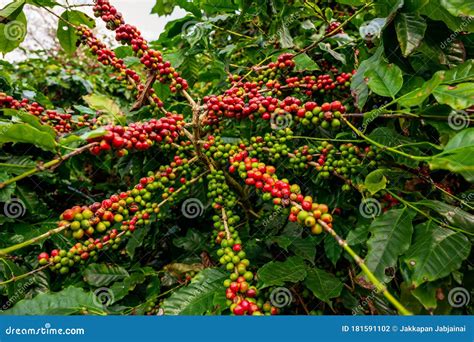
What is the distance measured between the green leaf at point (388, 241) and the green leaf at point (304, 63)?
0.84 metres

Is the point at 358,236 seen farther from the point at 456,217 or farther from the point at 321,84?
the point at 321,84

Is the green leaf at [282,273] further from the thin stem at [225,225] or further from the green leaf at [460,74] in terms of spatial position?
the green leaf at [460,74]

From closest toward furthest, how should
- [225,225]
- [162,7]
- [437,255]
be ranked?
[437,255] < [225,225] < [162,7]

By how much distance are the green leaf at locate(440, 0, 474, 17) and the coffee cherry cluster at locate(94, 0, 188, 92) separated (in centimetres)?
120

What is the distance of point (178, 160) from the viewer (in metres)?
1.67

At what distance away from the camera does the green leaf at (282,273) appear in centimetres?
133

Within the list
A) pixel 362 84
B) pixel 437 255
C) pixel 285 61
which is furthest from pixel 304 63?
pixel 437 255

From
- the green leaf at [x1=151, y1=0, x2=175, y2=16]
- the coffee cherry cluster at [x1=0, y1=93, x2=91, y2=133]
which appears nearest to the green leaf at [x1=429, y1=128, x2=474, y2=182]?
the coffee cherry cluster at [x1=0, y1=93, x2=91, y2=133]

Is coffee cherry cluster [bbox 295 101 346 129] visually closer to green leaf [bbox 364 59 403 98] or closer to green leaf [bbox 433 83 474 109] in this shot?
green leaf [bbox 364 59 403 98]

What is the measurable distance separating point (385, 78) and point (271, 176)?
560 mm

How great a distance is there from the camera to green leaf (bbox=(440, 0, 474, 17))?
3.57 feet

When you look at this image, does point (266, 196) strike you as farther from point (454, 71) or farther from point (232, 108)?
point (454, 71)

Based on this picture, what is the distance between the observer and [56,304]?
3.97 ft

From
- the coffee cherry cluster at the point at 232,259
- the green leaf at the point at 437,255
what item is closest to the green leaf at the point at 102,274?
the coffee cherry cluster at the point at 232,259
